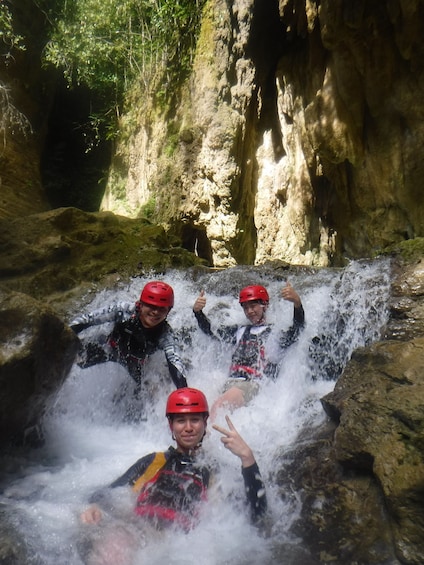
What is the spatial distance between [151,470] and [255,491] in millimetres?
641

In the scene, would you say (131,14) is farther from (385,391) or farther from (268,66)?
(385,391)

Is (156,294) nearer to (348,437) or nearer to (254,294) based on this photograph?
(254,294)

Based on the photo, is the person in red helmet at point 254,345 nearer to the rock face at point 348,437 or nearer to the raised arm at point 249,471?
the rock face at point 348,437

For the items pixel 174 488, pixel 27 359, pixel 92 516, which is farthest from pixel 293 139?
pixel 92 516

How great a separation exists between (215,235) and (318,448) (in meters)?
7.83

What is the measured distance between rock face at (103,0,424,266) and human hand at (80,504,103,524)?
6.76 metres

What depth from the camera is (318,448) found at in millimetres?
3424

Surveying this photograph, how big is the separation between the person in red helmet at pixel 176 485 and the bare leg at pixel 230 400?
1416 millimetres

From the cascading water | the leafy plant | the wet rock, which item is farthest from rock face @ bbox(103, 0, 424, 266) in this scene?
the wet rock

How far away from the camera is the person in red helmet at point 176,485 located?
2.72 metres

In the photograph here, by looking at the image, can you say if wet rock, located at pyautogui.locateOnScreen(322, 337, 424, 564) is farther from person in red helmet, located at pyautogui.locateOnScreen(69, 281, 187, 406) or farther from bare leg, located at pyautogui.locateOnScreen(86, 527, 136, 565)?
A: person in red helmet, located at pyautogui.locateOnScreen(69, 281, 187, 406)

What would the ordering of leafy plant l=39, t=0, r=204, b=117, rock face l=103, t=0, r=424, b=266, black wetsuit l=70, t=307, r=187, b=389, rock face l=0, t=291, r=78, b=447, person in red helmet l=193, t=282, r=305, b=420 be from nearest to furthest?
rock face l=0, t=291, r=78, b=447 → black wetsuit l=70, t=307, r=187, b=389 → person in red helmet l=193, t=282, r=305, b=420 → rock face l=103, t=0, r=424, b=266 → leafy plant l=39, t=0, r=204, b=117

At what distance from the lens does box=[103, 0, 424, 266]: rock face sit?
25.8 ft

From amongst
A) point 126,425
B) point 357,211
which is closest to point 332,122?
point 357,211
